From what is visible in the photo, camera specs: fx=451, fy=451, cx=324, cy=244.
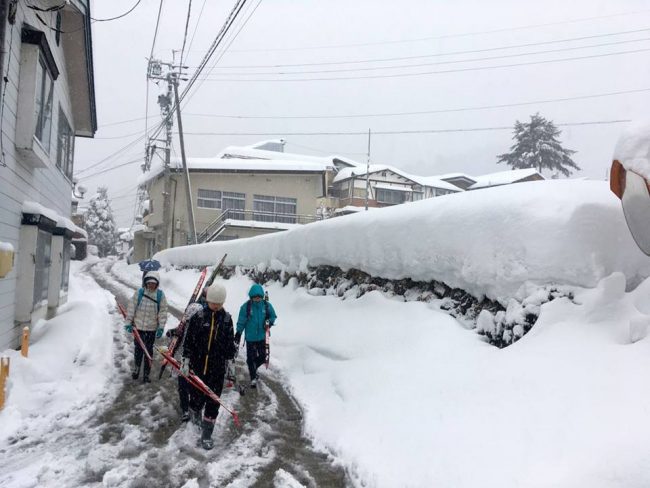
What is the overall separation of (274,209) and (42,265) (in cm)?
2242

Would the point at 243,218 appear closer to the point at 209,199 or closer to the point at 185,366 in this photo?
the point at 209,199

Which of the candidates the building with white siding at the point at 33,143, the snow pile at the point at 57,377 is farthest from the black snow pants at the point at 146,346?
the building with white siding at the point at 33,143

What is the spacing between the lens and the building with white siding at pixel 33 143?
6.64 m

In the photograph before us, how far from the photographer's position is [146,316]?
6.85 meters

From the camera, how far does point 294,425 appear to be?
548 centimetres

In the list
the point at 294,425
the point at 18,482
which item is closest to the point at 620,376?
the point at 294,425

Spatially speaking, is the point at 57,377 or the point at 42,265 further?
the point at 42,265

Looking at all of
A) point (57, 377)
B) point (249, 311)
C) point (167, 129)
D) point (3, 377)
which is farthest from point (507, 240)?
point (167, 129)

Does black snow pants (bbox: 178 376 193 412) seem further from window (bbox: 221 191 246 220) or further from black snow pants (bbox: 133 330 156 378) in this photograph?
window (bbox: 221 191 246 220)

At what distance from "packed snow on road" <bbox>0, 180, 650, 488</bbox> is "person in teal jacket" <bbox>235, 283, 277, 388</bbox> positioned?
640mm

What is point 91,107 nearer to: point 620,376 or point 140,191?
point 620,376

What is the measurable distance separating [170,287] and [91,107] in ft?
31.8

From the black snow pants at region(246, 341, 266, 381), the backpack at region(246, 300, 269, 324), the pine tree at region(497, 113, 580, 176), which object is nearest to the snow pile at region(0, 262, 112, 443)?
the black snow pants at region(246, 341, 266, 381)

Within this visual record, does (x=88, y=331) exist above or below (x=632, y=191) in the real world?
below
